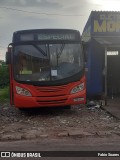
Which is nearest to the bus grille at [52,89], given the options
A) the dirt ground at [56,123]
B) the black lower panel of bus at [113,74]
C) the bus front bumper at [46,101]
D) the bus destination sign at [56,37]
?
the bus front bumper at [46,101]

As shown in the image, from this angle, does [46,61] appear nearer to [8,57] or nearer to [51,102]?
[8,57]

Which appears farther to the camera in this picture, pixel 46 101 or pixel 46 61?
pixel 46 61

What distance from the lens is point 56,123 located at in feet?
39.9

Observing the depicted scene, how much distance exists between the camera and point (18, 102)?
13203 mm

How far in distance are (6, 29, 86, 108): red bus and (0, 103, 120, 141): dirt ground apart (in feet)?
2.10

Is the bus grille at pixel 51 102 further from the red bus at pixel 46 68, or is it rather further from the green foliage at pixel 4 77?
the green foliage at pixel 4 77

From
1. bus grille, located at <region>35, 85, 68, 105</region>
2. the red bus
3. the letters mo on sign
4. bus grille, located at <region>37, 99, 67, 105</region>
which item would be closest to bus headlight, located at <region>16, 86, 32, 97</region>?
the red bus

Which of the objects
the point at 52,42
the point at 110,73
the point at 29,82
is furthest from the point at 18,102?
the point at 110,73

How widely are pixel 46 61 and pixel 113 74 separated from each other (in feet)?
27.6

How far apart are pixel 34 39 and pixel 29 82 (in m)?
1.65

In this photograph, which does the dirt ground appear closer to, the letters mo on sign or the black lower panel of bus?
the letters mo on sign

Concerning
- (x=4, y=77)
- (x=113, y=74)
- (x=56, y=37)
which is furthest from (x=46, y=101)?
(x=4, y=77)

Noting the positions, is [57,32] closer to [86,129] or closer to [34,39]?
[34,39]

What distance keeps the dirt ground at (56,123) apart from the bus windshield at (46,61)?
151 cm
